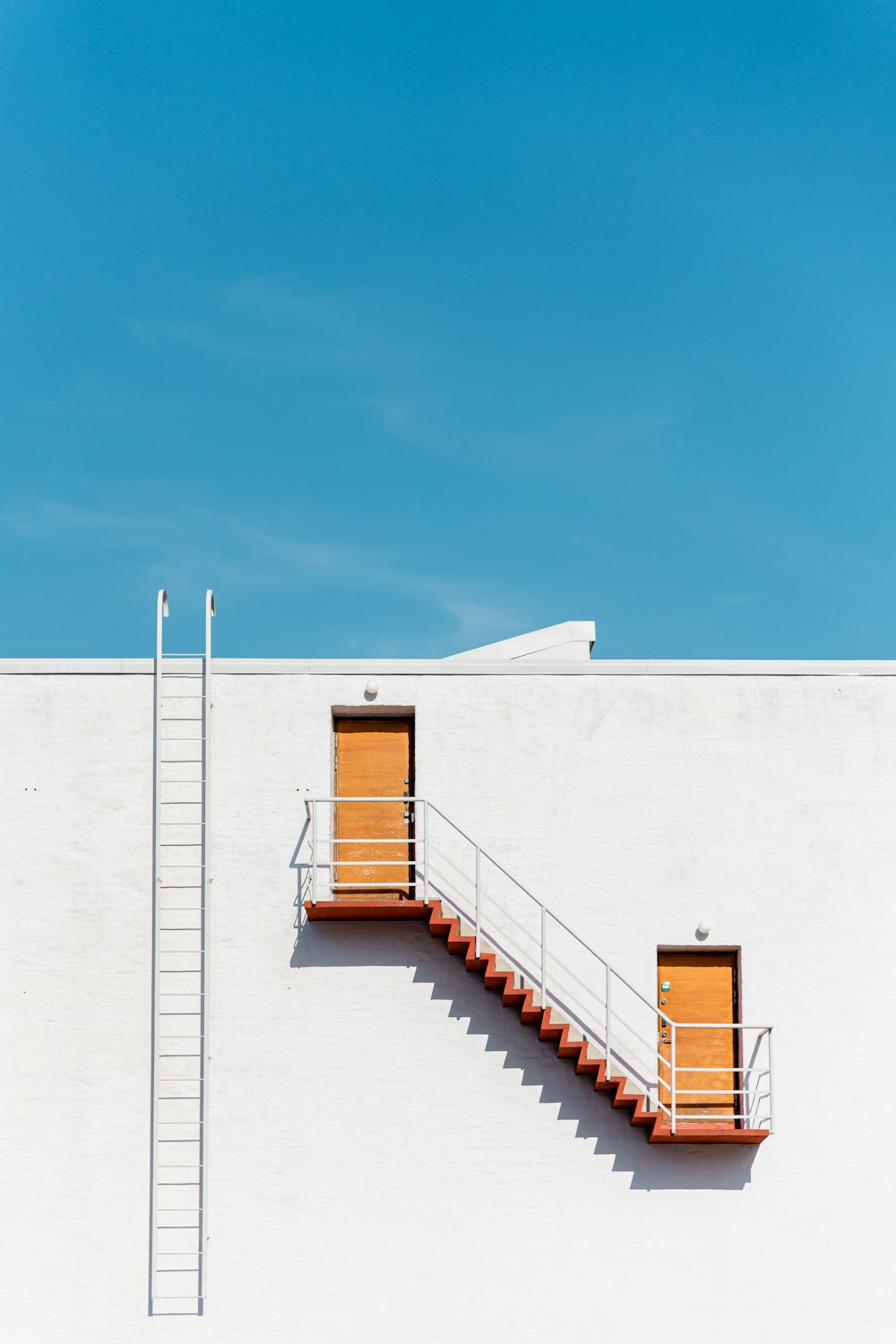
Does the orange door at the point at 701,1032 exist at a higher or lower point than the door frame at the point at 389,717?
lower

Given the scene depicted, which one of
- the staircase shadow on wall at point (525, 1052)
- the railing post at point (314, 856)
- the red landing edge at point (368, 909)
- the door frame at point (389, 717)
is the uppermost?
the door frame at point (389, 717)

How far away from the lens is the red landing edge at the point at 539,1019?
46.3ft

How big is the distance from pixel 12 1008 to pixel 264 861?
348cm

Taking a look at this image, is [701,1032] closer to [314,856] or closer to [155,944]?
[314,856]

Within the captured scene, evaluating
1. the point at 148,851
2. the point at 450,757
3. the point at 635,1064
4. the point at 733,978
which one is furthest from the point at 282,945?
the point at 733,978

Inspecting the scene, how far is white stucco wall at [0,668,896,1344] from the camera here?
14422 mm

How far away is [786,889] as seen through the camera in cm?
1530

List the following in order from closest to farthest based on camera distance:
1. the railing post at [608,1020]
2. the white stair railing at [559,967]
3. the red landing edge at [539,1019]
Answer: the red landing edge at [539,1019], the railing post at [608,1020], the white stair railing at [559,967]

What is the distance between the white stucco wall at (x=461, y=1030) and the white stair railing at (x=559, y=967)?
0.30 meters

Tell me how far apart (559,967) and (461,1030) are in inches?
56.4

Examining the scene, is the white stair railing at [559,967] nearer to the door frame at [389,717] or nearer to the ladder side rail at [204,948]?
the door frame at [389,717]

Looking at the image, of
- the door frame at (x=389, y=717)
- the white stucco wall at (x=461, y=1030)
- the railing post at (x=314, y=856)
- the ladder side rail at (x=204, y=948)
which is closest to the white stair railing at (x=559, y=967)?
the railing post at (x=314, y=856)

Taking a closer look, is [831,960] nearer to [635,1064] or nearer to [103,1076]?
[635,1064]

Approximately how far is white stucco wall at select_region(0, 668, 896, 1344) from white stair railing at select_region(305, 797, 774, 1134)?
30cm
